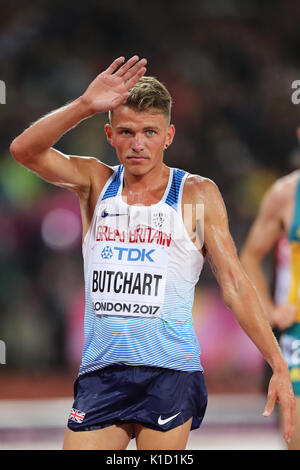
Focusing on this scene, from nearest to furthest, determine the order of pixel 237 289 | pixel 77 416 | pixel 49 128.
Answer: pixel 49 128
pixel 77 416
pixel 237 289

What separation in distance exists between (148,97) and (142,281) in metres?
0.83

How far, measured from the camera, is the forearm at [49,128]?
10.3 ft

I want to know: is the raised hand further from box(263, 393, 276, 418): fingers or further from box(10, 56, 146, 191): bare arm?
box(263, 393, 276, 418): fingers

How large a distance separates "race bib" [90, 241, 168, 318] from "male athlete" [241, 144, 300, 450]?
5.33 feet

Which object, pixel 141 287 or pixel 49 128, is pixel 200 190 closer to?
pixel 141 287

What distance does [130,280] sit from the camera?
10.8 ft

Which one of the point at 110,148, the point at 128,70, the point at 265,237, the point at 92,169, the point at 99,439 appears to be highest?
the point at 128,70

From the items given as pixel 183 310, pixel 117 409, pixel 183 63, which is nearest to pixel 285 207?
pixel 183 310

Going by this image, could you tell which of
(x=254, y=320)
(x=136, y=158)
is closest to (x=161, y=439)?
(x=254, y=320)

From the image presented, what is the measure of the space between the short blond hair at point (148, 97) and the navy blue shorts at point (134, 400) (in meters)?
1.16

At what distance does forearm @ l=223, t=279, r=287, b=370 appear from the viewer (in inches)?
129

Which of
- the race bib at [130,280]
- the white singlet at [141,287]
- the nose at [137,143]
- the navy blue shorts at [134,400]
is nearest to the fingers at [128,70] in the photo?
the nose at [137,143]

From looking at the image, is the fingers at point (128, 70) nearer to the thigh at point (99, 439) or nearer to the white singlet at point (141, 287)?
the white singlet at point (141, 287)

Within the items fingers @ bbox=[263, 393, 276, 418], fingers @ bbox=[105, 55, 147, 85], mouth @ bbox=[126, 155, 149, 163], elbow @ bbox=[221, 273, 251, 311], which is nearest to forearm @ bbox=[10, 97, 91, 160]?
fingers @ bbox=[105, 55, 147, 85]
